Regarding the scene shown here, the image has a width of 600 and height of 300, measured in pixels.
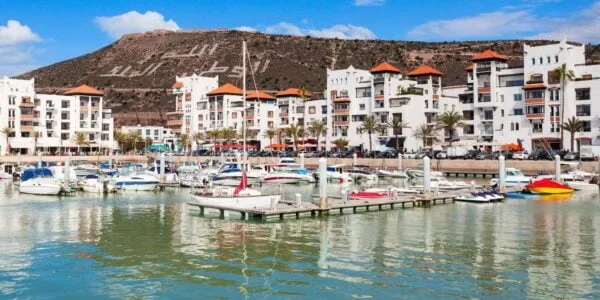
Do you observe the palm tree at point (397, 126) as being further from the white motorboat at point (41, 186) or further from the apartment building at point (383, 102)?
the white motorboat at point (41, 186)

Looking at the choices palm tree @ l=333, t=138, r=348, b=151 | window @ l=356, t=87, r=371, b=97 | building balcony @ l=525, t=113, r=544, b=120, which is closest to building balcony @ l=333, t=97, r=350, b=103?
window @ l=356, t=87, r=371, b=97

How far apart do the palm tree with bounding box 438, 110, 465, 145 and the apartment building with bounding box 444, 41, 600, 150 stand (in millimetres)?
2745

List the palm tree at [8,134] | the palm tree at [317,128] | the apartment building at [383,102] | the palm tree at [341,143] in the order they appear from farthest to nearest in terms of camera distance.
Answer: the palm tree at [317,128]
the palm tree at [8,134]
the palm tree at [341,143]
the apartment building at [383,102]

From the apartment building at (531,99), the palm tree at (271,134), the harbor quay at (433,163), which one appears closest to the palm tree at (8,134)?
the harbor quay at (433,163)

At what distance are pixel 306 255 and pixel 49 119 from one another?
112592 millimetres

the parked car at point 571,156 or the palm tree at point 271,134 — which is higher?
the palm tree at point 271,134

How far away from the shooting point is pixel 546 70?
331ft

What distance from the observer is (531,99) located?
101 meters

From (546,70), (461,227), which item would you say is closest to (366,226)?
(461,227)

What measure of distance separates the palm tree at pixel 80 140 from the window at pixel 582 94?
300ft

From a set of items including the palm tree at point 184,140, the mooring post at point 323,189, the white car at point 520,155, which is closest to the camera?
the mooring post at point 323,189

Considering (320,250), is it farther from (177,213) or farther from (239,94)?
(239,94)

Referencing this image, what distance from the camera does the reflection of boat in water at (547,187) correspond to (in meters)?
61.1

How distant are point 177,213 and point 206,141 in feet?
320
